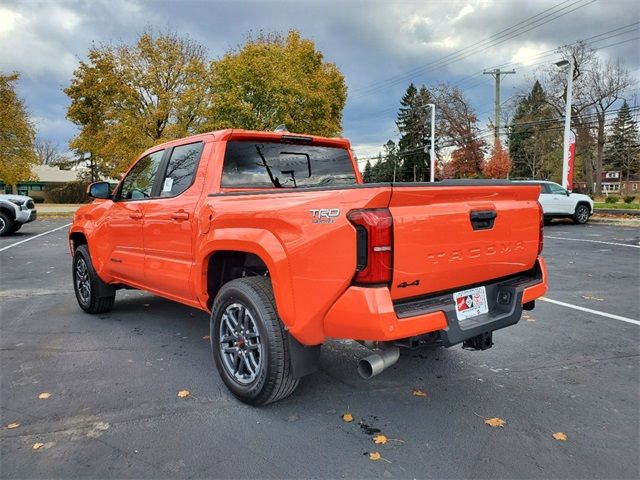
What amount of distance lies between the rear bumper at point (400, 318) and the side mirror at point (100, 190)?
336cm

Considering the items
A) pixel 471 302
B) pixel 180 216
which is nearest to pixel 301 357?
pixel 471 302

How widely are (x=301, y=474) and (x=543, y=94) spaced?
43736mm

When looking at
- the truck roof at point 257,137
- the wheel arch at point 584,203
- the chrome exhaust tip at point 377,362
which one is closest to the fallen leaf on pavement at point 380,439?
the chrome exhaust tip at point 377,362

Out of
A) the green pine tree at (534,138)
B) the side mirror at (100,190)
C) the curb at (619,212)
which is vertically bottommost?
the curb at (619,212)

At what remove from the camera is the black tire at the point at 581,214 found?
17375 mm

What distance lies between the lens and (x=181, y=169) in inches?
161

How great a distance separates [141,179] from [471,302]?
346 centimetres

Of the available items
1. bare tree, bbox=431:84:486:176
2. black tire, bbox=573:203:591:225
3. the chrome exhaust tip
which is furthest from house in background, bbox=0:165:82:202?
the chrome exhaust tip

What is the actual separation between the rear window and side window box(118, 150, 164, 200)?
1076 mm

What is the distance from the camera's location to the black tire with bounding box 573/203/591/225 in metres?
17.4

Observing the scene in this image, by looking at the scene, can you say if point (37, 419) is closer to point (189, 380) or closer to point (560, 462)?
point (189, 380)

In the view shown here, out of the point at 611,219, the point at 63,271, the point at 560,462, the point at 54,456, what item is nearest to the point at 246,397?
the point at 54,456

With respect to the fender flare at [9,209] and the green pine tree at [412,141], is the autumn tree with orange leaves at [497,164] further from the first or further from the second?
the fender flare at [9,209]

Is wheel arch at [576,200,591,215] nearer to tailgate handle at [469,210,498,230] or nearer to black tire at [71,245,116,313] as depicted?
tailgate handle at [469,210,498,230]
